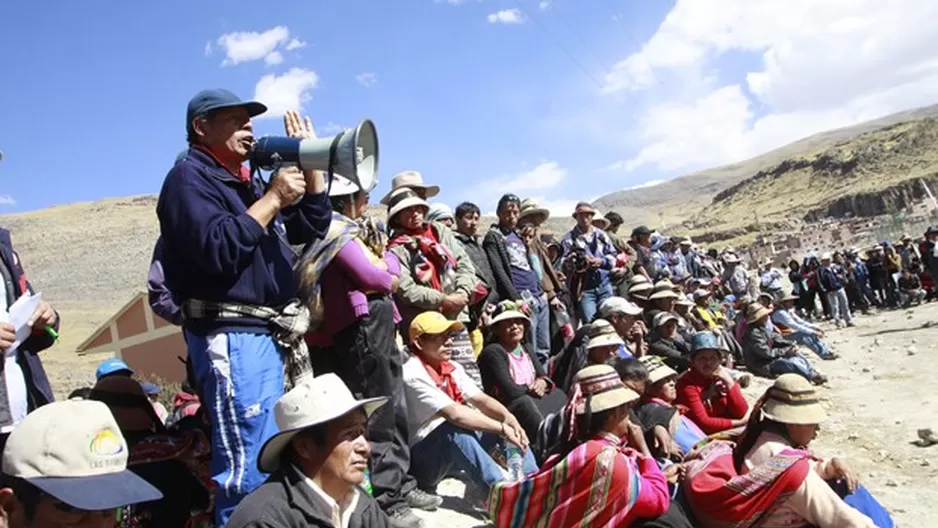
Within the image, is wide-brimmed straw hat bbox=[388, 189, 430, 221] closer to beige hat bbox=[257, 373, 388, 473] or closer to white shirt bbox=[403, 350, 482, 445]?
white shirt bbox=[403, 350, 482, 445]

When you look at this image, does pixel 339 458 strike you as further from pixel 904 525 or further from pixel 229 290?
pixel 904 525

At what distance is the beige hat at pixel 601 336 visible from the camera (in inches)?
232

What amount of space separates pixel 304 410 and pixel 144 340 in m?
20.0

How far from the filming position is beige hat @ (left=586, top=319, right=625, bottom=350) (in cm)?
589

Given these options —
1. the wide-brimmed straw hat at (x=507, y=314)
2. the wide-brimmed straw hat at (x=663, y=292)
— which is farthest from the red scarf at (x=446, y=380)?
the wide-brimmed straw hat at (x=663, y=292)

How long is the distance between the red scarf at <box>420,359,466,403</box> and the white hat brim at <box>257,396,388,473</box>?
224 cm

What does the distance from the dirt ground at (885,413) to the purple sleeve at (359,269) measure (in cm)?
157

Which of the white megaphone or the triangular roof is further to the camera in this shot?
the triangular roof

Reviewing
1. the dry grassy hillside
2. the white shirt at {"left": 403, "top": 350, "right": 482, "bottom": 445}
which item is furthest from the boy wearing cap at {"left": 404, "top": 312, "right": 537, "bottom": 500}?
the dry grassy hillside

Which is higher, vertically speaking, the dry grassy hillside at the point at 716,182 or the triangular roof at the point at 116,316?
the dry grassy hillside at the point at 716,182

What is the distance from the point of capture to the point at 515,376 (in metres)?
5.72

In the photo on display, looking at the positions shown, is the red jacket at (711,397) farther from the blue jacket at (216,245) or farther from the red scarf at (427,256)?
the blue jacket at (216,245)

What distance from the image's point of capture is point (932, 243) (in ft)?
54.8

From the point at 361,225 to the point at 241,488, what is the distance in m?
1.87
